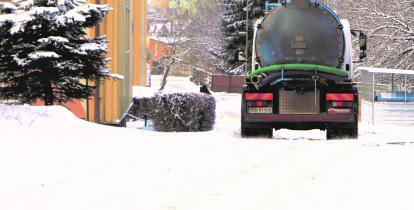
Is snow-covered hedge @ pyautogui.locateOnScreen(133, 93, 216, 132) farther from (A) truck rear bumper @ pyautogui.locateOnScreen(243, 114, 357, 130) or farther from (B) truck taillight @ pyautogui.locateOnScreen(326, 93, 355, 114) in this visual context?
(B) truck taillight @ pyautogui.locateOnScreen(326, 93, 355, 114)

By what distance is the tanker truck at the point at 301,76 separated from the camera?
14219mm

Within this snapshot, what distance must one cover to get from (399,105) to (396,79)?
4.25m

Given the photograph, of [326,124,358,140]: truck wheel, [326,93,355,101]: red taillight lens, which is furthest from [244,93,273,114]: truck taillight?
[326,124,358,140]: truck wheel

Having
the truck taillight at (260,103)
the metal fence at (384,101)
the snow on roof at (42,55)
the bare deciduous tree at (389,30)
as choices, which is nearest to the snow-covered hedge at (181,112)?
the truck taillight at (260,103)

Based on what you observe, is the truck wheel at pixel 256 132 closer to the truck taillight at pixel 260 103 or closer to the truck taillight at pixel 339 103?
the truck taillight at pixel 260 103

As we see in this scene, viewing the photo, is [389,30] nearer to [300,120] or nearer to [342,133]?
[342,133]

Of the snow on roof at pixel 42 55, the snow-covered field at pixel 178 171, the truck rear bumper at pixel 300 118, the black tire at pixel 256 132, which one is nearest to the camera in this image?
the snow-covered field at pixel 178 171

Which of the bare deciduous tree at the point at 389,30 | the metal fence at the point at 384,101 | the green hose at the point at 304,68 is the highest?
the bare deciduous tree at the point at 389,30

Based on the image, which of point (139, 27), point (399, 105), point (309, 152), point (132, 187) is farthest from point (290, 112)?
point (139, 27)

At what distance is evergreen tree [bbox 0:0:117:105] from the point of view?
45.5 feet

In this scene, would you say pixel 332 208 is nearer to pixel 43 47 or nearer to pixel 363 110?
pixel 43 47

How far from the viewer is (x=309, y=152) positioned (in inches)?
431

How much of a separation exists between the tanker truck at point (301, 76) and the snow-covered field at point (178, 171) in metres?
1.84

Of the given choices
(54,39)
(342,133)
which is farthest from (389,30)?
(54,39)
